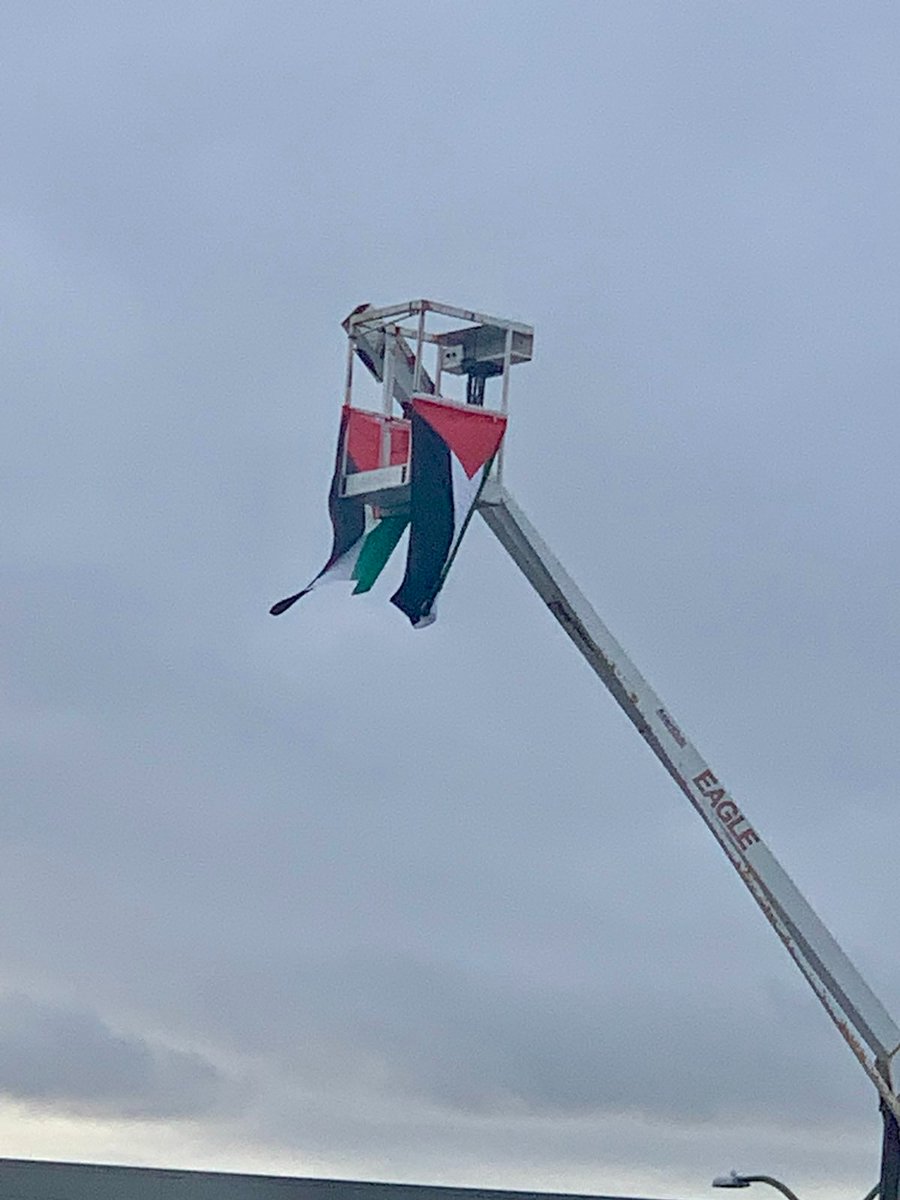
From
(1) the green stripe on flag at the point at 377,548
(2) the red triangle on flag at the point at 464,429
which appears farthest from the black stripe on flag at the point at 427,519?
(1) the green stripe on flag at the point at 377,548

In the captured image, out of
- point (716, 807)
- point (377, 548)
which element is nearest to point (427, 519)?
point (377, 548)

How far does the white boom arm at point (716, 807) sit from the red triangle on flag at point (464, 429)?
0.54m

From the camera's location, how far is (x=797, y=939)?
74.8ft

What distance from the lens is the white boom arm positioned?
2262 cm

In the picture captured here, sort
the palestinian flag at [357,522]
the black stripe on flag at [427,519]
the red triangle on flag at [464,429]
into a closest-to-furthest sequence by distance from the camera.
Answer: the black stripe on flag at [427,519] → the red triangle on flag at [464,429] → the palestinian flag at [357,522]

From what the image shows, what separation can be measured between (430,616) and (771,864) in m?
5.03

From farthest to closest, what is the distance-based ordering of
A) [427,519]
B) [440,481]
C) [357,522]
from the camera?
1. [357,522]
2. [427,519]
3. [440,481]

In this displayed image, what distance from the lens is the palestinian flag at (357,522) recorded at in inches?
892

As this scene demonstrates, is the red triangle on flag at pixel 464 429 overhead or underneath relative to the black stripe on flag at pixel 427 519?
overhead

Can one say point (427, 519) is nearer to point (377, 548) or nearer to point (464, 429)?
point (464, 429)

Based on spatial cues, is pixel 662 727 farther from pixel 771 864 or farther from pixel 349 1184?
pixel 349 1184

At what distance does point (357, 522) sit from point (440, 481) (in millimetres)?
1757

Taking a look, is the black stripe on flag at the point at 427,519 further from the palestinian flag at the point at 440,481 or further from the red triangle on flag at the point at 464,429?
the red triangle on flag at the point at 464,429

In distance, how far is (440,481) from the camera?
854 inches
